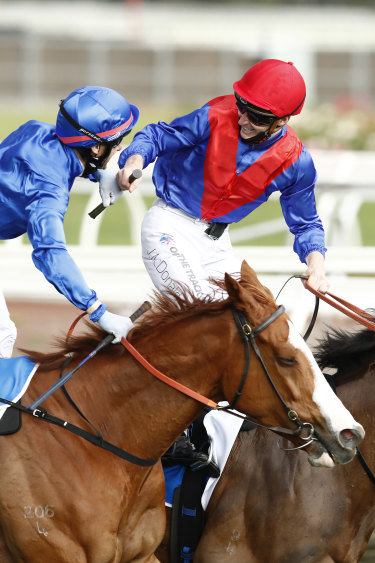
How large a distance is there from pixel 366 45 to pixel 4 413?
35.5 meters

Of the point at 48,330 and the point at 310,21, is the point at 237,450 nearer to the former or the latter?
the point at 48,330

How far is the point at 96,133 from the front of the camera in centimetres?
332

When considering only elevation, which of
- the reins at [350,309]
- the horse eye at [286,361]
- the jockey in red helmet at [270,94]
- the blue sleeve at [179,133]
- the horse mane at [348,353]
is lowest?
the horse mane at [348,353]

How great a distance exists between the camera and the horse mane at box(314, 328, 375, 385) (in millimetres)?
3629

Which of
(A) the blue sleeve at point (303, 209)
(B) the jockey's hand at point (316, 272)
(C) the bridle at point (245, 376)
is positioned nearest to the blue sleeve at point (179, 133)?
(A) the blue sleeve at point (303, 209)

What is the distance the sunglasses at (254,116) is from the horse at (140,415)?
0.80 meters

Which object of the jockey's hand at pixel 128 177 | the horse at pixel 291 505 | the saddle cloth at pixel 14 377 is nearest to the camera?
the saddle cloth at pixel 14 377

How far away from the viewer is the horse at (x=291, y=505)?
11.2 feet

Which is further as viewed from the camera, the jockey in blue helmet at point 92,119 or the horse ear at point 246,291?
the jockey in blue helmet at point 92,119

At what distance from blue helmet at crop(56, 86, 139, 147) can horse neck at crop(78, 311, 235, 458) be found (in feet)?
2.57

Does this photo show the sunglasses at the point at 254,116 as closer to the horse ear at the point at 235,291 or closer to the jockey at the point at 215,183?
the jockey at the point at 215,183

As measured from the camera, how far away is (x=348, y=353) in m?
3.66

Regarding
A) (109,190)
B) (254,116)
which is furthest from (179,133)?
(109,190)

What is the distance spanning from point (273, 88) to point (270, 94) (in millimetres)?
28
